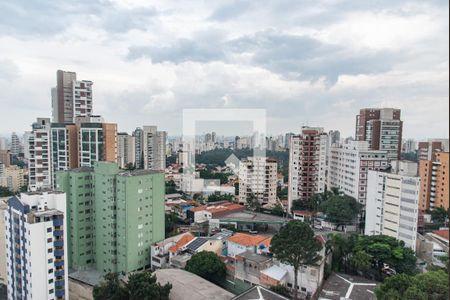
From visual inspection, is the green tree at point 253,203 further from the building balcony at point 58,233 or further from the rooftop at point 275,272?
the building balcony at point 58,233

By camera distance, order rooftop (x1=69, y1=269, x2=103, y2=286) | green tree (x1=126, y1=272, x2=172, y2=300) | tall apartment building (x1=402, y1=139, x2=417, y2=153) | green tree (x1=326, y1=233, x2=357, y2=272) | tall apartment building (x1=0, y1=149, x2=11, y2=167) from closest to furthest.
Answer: green tree (x1=126, y1=272, x2=172, y2=300) < green tree (x1=326, y1=233, x2=357, y2=272) < rooftop (x1=69, y1=269, x2=103, y2=286) < tall apartment building (x1=402, y1=139, x2=417, y2=153) < tall apartment building (x1=0, y1=149, x2=11, y2=167)

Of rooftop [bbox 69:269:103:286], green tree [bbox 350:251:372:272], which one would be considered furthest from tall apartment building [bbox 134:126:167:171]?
green tree [bbox 350:251:372:272]

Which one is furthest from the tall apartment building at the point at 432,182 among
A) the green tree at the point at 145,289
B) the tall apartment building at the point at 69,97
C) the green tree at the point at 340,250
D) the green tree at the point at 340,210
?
the tall apartment building at the point at 69,97

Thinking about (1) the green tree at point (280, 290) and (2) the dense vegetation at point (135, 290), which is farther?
(1) the green tree at point (280, 290)

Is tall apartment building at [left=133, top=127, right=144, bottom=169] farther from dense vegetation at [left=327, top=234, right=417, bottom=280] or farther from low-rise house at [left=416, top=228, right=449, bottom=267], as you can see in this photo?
low-rise house at [left=416, top=228, right=449, bottom=267]

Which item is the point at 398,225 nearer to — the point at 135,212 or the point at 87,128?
the point at 135,212

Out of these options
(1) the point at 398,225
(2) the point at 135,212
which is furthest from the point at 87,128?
(1) the point at 398,225
